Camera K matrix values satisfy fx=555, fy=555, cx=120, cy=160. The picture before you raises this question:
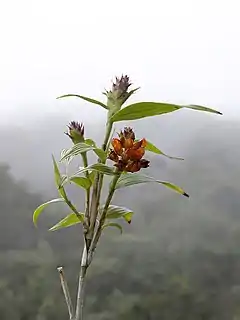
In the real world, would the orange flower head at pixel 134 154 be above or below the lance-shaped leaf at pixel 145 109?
below

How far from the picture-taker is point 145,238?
1.13 m

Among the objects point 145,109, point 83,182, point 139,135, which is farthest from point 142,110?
point 139,135

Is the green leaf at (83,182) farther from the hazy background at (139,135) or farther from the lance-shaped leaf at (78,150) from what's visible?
the hazy background at (139,135)

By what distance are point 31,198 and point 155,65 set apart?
1.27 ft

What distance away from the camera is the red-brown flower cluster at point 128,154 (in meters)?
0.57

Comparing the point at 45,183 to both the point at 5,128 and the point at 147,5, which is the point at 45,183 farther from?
the point at 147,5

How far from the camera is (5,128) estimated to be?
117 centimetres

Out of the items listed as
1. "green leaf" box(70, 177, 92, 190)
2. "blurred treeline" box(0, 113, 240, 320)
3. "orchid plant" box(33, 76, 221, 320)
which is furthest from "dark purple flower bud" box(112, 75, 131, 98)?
"blurred treeline" box(0, 113, 240, 320)

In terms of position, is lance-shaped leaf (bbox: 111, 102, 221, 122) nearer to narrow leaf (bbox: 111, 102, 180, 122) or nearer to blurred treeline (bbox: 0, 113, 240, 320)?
narrow leaf (bbox: 111, 102, 180, 122)

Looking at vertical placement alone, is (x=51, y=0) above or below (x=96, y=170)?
above

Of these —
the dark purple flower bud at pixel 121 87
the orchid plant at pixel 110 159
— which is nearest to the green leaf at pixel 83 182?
the orchid plant at pixel 110 159

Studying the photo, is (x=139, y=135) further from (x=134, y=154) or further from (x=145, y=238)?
(x=134, y=154)

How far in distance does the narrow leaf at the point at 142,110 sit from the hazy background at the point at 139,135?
1.67 ft

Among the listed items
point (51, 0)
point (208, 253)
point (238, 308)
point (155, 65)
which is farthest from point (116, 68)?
point (238, 308)
